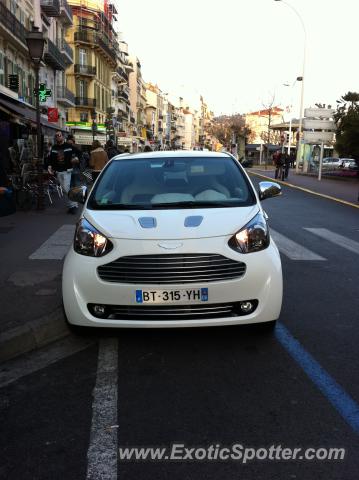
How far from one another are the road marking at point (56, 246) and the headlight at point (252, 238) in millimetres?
3679

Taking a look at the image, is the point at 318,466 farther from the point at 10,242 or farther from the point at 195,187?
the point at 10,242

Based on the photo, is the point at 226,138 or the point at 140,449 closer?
the point at 140,449

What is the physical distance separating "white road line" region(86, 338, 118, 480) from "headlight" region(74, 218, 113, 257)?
0.78 m

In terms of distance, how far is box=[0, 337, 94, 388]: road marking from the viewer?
385 centimetres

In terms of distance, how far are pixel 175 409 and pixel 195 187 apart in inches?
98.4

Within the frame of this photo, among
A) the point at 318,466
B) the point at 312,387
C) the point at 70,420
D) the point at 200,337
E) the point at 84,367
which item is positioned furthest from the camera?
the point at 200,337

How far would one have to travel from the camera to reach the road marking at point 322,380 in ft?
10.6

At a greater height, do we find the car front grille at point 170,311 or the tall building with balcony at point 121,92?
the tall building with balcony at point 121,92

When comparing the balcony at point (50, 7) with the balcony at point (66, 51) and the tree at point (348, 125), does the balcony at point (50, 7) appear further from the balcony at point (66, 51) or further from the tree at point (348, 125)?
the tree at point (348, 125)

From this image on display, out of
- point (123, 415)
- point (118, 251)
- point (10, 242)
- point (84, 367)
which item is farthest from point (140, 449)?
point (10, 242)

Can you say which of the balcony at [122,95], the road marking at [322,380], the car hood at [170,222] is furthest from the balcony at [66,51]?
the road marking at [322,380]

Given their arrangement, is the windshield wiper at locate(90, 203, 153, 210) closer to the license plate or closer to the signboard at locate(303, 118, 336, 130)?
the license plate

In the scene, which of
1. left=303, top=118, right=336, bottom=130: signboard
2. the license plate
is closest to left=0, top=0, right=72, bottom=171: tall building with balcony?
the license plate

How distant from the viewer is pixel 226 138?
303ft
